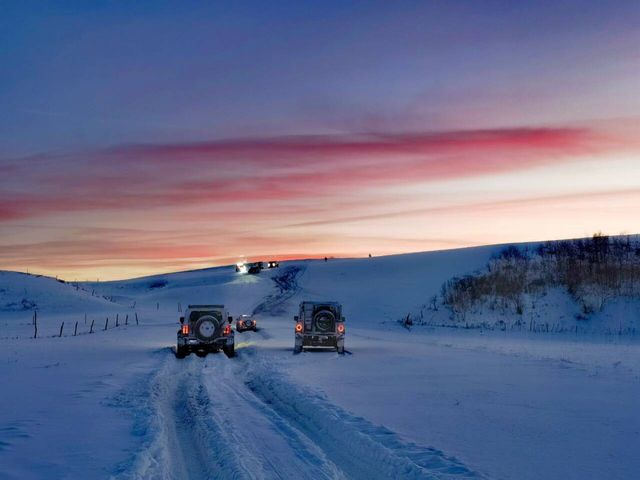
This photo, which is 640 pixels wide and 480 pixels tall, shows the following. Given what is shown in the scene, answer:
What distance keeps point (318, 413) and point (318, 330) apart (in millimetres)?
16777

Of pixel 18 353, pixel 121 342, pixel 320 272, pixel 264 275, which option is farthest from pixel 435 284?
pixel 18 353

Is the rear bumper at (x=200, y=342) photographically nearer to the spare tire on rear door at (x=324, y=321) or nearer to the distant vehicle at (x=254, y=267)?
the spare tire on rear door at (x=324, y=321)

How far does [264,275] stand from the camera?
122125 mm

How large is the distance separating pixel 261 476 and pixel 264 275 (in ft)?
373

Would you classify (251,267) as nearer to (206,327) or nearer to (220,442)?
(206,327)

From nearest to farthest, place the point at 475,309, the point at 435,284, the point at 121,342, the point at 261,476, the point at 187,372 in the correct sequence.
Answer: the point at 261,476, the point at 187,372, the point at 121,342, the point at 475,309, the point at 435,284

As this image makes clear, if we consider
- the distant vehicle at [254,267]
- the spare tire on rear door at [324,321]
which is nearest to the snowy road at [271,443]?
the spare tire on rear door at [324,321]

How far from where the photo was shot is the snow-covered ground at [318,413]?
31.8 feet

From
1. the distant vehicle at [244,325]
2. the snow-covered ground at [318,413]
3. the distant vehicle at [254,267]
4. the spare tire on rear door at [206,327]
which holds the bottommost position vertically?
the snow-covered ground at [318,413]

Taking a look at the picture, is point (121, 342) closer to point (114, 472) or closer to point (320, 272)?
point (114, 472)

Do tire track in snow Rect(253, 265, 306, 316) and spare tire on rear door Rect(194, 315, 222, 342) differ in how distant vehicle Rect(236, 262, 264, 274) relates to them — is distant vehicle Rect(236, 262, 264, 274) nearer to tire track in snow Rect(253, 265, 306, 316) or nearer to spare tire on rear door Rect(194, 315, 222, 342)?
tire track in snow Rect(253, 265, 306, 316)

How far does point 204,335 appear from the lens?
97.7 ft

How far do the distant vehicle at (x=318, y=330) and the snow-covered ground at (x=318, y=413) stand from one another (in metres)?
0.70

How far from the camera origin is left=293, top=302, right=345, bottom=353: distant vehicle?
2988cm
